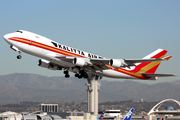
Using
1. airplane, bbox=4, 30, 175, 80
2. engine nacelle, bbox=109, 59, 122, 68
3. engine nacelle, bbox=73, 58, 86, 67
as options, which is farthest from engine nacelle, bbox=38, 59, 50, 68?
engine nacelle, bbox=109, 59, 122, 68

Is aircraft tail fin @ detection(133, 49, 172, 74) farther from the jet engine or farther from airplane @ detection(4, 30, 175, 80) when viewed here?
the jet engine

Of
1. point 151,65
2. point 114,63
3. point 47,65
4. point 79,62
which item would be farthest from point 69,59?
point 151,65

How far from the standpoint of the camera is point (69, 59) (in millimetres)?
41562

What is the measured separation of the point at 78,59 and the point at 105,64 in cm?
555

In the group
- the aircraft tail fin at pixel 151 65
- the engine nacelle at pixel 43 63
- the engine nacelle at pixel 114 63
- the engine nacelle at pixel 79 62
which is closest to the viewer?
the engine nacelle at pixel 79 62

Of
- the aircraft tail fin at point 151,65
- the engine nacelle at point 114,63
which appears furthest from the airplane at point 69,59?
the aircraft tail fin at point 151,65

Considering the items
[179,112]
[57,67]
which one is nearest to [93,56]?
[57,67]

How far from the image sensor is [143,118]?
387 feet

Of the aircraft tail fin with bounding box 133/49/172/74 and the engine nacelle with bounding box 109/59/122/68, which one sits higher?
the aircraft tail fin with bounding box 133/49/172/74

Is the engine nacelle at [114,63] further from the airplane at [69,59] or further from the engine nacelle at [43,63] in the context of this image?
the engine nacelle at [43,63]

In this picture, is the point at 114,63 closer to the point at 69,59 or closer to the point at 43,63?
the point at 69,59

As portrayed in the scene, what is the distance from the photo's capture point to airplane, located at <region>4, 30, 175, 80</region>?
39.3 meters

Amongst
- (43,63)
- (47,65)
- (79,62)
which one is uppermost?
(43,63)

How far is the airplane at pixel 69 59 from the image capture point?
3928 centimetres
